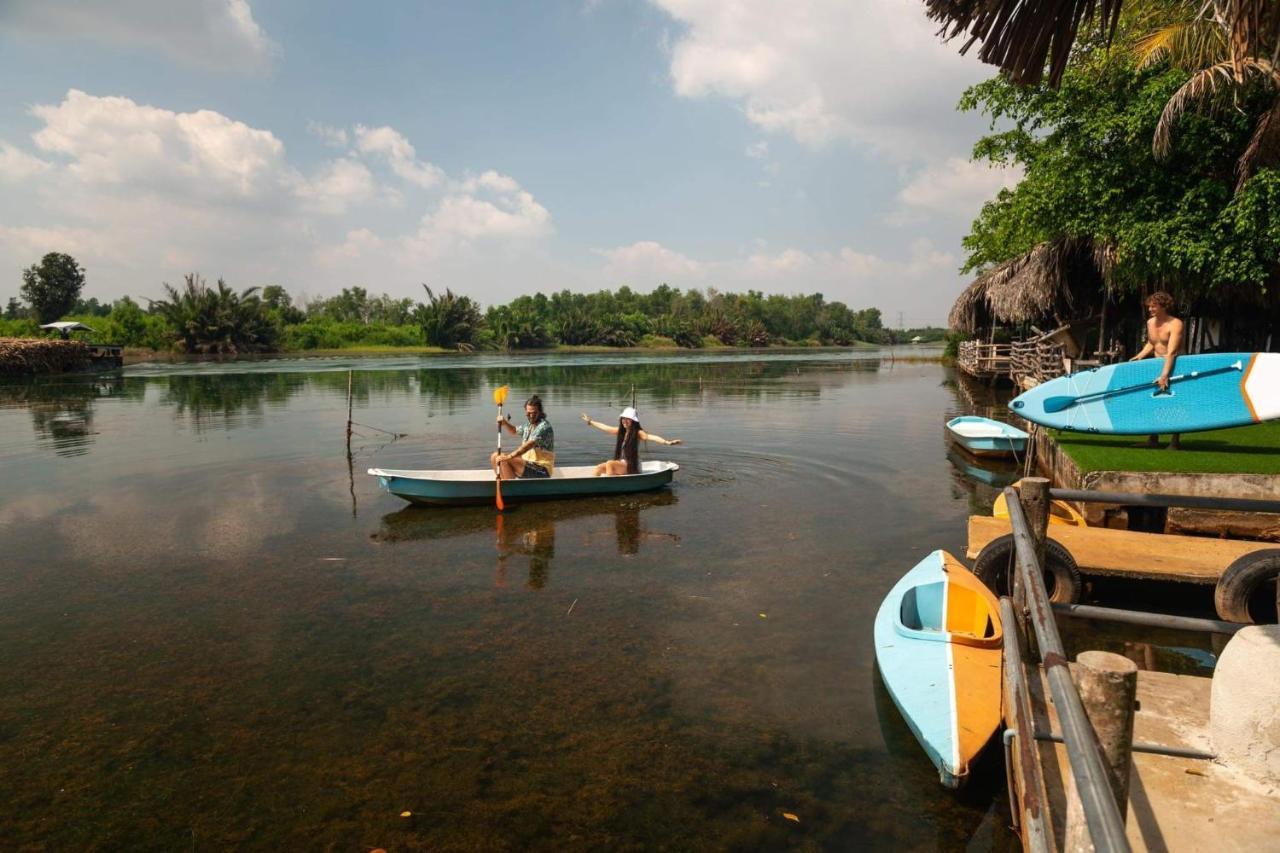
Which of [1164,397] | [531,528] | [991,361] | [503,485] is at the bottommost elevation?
[531,528]

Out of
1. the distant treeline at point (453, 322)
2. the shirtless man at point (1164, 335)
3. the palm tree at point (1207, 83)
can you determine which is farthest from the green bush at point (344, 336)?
the shirtless man at point (1164, 335)

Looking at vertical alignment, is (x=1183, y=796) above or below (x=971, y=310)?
below

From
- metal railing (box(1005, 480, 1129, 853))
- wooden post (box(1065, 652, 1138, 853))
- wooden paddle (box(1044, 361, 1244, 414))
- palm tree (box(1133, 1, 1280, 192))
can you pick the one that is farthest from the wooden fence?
wooden post (box(1065, 652, 1138, 853))

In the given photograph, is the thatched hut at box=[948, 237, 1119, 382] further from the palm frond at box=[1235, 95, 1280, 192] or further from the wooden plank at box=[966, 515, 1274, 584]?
the wooden plank at box=[966, 515, 1274, 584]

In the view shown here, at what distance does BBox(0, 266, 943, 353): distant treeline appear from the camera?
7162cm

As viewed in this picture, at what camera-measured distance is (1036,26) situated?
4.38 m

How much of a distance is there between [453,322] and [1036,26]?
89701 millimetres

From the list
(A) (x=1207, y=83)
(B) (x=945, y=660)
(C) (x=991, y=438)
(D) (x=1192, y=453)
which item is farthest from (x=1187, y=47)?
(B) (x=945, y=660)

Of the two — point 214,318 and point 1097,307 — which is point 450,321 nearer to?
point 214,318

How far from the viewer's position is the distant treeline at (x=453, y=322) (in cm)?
7162

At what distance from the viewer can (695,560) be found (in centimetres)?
950

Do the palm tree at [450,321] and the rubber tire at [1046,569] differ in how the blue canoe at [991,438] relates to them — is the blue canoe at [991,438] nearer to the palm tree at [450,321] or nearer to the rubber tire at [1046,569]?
the rubber tire at [1046,569]

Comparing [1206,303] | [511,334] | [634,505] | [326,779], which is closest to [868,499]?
[634,505]

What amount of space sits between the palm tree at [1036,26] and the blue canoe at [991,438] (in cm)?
1162
